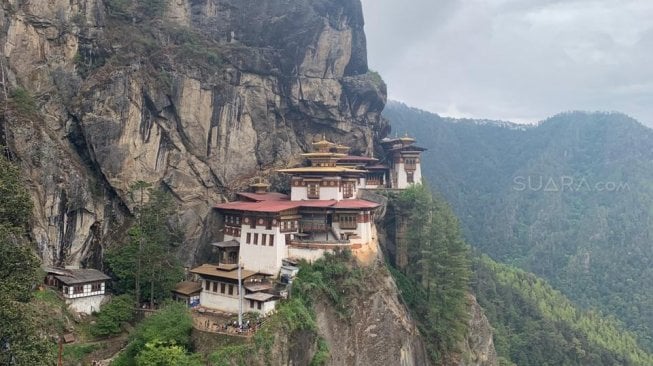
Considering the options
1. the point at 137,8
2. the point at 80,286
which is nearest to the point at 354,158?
the point at 137,8

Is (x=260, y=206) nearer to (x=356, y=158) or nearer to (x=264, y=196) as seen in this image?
(x=264, y=196)

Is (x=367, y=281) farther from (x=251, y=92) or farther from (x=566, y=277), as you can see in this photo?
(x=566, y=277)

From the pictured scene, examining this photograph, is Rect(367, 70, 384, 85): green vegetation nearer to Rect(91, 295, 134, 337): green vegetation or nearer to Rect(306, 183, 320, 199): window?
Rect(306, 183, 320, 199): window

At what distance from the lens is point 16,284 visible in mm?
25656

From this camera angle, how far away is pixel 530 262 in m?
153

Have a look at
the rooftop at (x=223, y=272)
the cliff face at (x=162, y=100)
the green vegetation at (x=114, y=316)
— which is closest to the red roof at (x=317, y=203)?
the rooftop at (x=223, y=272)

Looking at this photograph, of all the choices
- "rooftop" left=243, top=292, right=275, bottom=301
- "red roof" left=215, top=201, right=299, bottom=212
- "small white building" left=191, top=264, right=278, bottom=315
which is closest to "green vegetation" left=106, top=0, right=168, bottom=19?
"red roof" left=215, top=201, right=299, bottom=212

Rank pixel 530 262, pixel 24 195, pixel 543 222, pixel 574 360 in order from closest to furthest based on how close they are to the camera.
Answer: pixel 24 195 → pixel 574 360 → pixel 530 262 → pixel 543 222

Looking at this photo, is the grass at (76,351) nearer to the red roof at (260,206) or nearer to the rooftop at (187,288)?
the rooftop at (187,288)

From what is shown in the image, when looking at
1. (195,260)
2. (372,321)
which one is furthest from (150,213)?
(372,321)

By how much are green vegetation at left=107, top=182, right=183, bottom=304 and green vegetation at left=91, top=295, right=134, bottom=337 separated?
1.09 metres

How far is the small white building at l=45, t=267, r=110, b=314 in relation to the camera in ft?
125

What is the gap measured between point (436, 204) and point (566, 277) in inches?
3949

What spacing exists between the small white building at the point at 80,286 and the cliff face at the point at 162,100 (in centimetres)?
198
